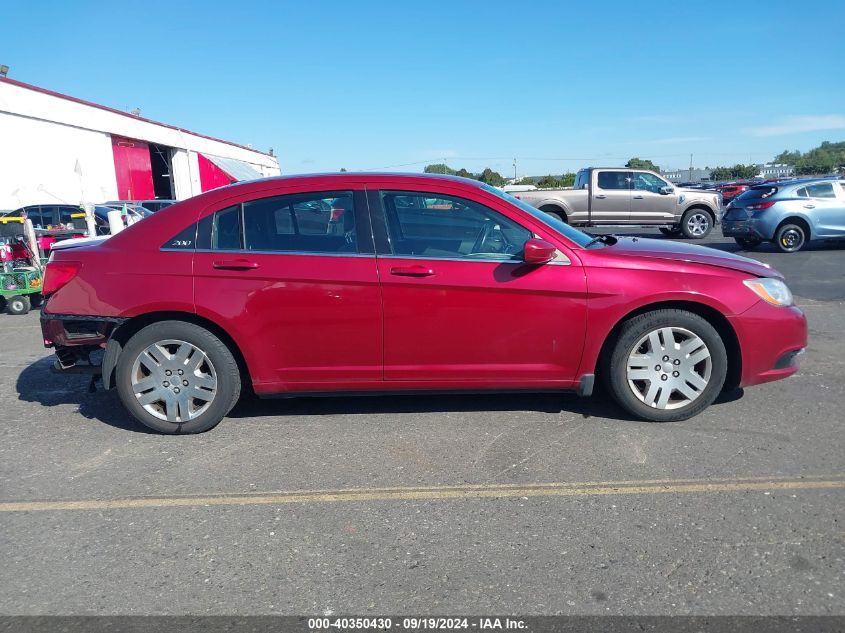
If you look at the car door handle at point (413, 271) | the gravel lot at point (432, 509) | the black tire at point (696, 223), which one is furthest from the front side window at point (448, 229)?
the black tire at point (696, 223)

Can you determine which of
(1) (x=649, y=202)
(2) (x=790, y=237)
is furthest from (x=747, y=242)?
(1) (x=649, y=202)

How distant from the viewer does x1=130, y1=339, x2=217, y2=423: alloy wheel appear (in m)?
4.36

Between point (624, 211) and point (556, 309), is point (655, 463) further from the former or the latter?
point (624, 211)

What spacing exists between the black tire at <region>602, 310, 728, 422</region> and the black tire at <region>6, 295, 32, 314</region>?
872cm

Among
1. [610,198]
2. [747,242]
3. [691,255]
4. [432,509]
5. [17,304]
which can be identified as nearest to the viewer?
[432,509]

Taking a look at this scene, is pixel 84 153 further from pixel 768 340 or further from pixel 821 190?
pixel 768 340

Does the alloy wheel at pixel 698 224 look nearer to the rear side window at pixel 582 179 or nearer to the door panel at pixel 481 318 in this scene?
the rear side window at pixel 582 179

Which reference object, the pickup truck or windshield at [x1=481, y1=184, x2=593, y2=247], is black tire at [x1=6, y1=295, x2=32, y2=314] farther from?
the pickup truck

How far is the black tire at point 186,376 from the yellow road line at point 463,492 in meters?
0.89

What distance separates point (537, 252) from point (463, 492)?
1.55m

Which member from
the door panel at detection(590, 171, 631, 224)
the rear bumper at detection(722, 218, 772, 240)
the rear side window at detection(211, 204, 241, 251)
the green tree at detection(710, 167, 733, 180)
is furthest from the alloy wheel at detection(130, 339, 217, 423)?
the green tree at detection(710, 167, 733, 180)

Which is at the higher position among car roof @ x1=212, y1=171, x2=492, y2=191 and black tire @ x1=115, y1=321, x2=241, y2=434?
car roof @ x1=212, y1=171, x2=492, y2=191

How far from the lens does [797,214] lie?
46.8 ft

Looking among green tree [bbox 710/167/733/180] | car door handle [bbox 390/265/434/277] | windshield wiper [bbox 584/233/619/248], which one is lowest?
car door handle [bbox 390/265/434/277]
